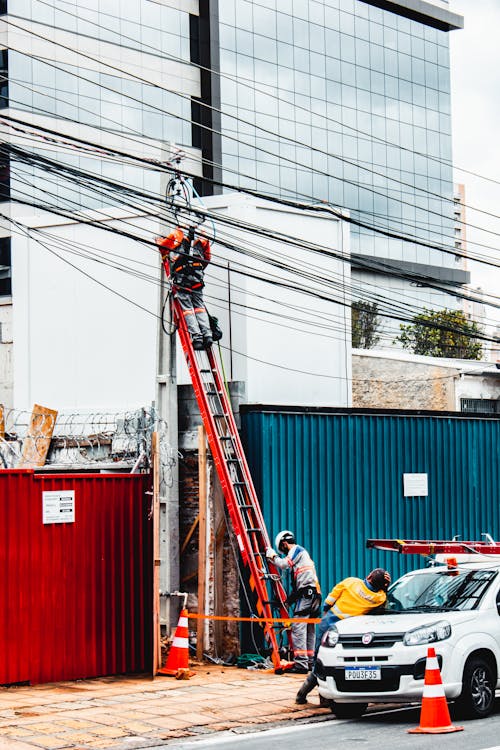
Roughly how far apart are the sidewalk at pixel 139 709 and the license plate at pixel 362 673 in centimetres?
93

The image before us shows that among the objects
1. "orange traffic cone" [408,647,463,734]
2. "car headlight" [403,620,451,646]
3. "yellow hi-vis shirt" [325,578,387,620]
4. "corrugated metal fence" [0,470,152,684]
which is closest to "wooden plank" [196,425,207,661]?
"corrugated metal fence" [0,470,152,684]

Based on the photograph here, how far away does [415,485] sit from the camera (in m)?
19.4

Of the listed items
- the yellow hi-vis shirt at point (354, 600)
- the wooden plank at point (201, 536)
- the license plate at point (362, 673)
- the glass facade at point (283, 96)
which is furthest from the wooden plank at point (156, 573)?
the glass facade at point (283, 96)

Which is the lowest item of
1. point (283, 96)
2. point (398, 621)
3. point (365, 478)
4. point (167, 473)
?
point (398, 621)

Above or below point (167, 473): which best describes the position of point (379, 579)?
below

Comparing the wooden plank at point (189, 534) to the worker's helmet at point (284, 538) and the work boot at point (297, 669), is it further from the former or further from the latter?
the work boot at point (297, 669)

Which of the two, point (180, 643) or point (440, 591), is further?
point (180, 643)

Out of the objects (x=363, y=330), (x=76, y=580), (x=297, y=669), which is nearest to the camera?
(x=76, y=580)

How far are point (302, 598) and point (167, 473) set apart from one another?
244 cm

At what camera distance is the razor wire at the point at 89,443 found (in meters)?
16.0

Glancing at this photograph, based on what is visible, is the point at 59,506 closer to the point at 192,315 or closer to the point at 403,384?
the point at 192,315

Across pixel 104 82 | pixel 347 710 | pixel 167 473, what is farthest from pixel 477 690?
pixel 104 82

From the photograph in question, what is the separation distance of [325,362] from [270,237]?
2918 mm

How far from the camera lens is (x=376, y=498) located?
18.7 meters
